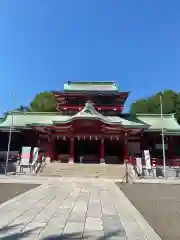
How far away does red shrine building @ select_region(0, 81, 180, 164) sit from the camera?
2694 centimetres

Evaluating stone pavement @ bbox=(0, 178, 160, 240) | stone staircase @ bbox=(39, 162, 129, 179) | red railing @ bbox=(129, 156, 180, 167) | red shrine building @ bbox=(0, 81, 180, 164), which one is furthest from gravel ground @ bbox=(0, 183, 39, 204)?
red railing @ bbox=(129, 156, 180, 167)

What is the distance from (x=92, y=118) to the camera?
86.1 ft

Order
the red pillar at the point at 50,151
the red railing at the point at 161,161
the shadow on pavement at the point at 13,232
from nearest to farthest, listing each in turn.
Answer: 1. the shadow on pavement at the point at 13,232
2. the red railing at the point at 161,161
3. the red pillar at the point at 50,151

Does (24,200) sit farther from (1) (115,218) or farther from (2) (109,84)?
(2) (109,84)

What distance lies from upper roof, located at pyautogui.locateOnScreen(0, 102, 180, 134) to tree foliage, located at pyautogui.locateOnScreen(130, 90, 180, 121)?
24.6 meters

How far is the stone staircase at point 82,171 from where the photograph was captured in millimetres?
22109

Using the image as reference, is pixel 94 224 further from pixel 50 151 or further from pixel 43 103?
pixel 43 103

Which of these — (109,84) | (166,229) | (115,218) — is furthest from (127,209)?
(109,84)

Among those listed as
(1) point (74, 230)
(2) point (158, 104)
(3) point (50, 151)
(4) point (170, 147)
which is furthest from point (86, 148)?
(2) point (158, 104)

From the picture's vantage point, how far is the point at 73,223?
5.98 meters

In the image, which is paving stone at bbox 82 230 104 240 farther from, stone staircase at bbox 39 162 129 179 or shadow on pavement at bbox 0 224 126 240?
stone staircase at bbox 39 162 129 179

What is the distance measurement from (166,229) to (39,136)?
25580 mm

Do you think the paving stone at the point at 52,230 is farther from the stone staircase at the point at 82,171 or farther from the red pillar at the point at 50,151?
the red pillar at the point at 50,151

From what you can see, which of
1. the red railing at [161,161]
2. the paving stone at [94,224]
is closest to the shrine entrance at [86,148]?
the red railing at [161,161]
